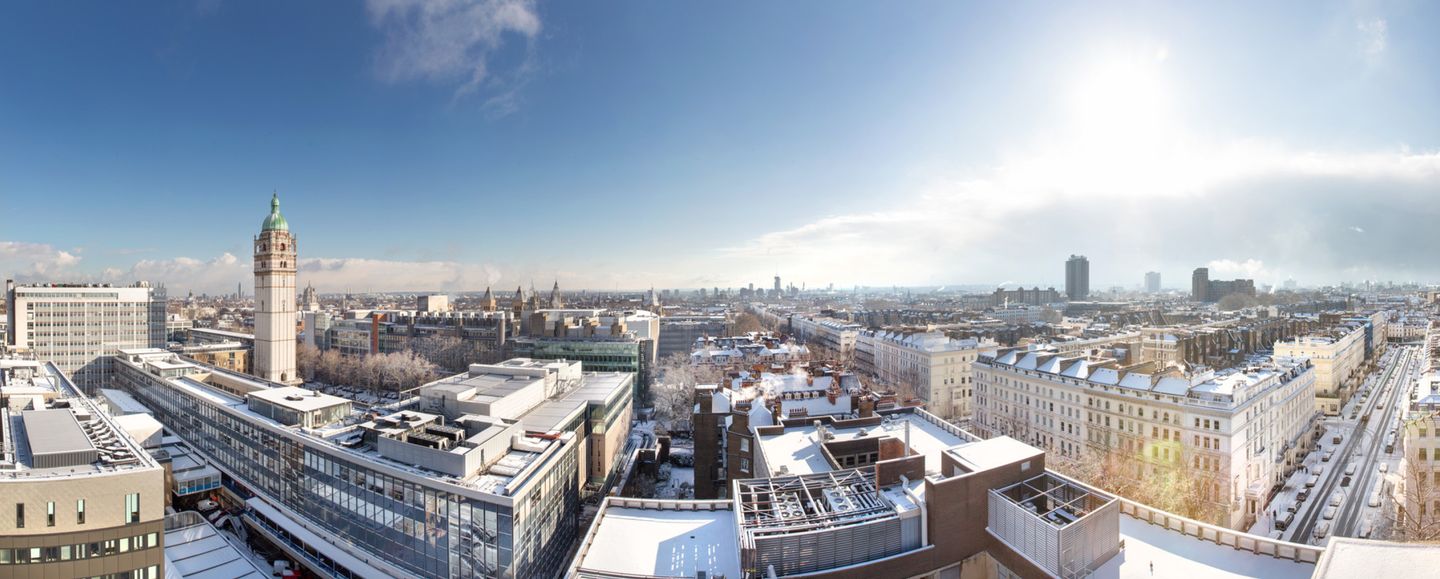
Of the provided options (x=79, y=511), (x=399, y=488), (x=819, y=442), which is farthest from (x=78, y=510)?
(x=819, y=442)

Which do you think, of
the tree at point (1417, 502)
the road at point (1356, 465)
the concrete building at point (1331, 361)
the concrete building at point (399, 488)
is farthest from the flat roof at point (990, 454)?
the concrete building at point (1331, 361)

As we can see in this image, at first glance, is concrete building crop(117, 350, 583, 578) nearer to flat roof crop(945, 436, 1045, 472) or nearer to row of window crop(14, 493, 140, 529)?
row of window crop(14, 493, 140, 529)

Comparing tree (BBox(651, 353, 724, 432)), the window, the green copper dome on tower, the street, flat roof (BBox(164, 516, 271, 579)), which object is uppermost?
the green copper dome on tower

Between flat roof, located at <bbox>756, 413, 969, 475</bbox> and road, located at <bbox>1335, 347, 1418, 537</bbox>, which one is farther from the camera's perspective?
road, located at <bbox>1335, 347, 1418, 537</bbox>

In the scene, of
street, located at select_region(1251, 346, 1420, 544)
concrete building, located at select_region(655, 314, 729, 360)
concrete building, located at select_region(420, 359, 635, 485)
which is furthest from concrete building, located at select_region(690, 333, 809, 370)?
street, located at select_region(1251, 346, 1420, 544)

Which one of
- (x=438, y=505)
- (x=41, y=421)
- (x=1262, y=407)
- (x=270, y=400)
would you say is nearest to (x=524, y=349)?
(x=270, y=400)

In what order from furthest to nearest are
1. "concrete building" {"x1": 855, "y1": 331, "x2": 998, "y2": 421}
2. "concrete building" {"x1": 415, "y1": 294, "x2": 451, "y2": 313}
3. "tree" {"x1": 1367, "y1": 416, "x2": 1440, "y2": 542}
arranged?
"concrete building" {"x1": 415, "y1": 294, "x2": 451, "y2": 313} < "concrete building" {"x1": 855, "y1": 331, "x2": 998, "y2": 421} < "tree" {"x1": 1367, "y1": 416, "x2": 1440, "y2": 542}

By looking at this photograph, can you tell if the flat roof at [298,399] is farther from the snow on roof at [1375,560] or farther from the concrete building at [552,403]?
the snow on roof at [1375,560]

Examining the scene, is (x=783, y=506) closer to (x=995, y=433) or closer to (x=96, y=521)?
(x=96, y=521)
